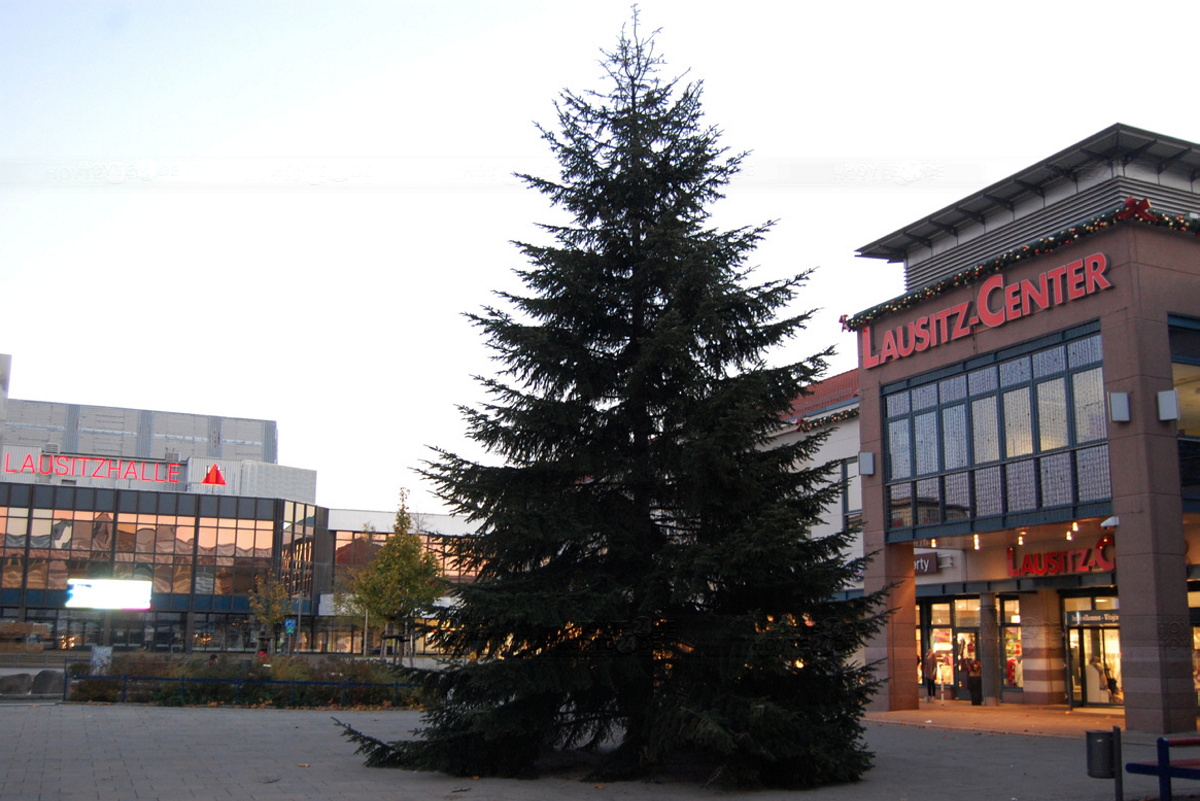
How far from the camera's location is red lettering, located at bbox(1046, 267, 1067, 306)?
2114 cm

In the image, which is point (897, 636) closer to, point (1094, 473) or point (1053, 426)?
point (1053, 426)

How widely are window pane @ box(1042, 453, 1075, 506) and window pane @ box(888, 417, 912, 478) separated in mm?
3957

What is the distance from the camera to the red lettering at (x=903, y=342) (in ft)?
82.3

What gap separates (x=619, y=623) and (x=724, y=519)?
1.97 metres

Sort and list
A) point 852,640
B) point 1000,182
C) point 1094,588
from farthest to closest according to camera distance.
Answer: point 1094,588
point 1000,182
point 852,640

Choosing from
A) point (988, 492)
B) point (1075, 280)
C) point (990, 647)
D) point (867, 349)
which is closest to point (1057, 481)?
point (988, 492)

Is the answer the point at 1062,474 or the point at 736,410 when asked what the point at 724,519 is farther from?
the point at 1062,474

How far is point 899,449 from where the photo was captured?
25.5 metres

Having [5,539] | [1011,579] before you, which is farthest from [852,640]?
[5,539]

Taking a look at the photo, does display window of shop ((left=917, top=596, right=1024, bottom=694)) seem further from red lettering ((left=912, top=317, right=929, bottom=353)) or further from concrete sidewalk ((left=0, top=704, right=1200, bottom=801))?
red lettering ((left=912, top=317, right=929, bottom=353))

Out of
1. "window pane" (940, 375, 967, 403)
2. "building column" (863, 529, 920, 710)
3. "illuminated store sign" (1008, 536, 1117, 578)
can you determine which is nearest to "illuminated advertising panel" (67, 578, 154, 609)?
"building column" (863, 529, 920, 710)

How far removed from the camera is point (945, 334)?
24.2 meters

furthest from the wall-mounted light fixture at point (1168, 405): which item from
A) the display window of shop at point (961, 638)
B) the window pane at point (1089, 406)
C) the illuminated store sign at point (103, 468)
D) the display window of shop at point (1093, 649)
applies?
the illuminated store sign at point (103, 468)

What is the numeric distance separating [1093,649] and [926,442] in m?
7.03
